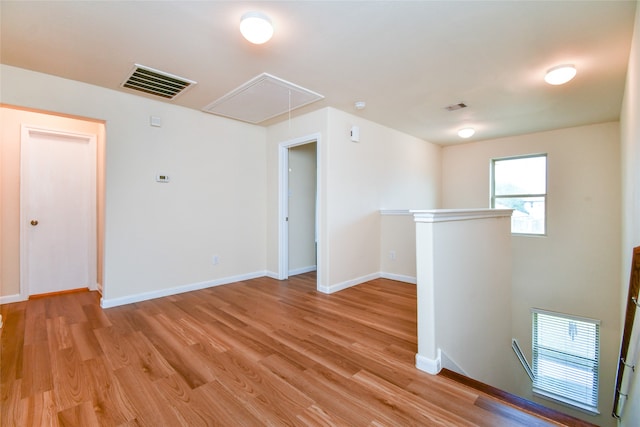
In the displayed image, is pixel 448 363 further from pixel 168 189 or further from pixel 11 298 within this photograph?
pixel 11 298

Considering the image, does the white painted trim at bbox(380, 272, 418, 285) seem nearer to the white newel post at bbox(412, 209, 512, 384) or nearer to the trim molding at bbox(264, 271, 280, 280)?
the white newel post at bbox(412, 209, 512, 384)

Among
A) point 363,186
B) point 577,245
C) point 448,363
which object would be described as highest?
point 363,186

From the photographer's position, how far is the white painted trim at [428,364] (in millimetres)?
1959

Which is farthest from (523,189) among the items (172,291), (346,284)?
(172,291)

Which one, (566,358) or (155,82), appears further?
(566,358)

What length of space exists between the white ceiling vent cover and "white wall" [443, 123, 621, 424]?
424 centimetres

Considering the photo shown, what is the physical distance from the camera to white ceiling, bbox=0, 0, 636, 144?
1.92 meters

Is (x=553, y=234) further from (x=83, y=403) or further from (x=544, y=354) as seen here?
(x=83, y=403)

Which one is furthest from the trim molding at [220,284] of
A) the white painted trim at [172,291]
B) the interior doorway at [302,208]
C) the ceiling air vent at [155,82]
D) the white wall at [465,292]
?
the ceiling air vent at [155,82]

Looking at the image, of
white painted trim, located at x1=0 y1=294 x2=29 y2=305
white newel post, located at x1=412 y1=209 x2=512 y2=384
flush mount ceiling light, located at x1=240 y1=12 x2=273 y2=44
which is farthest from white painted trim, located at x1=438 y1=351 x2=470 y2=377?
white painted trim, located at x1=0 y1=294 x2=29 y2=305

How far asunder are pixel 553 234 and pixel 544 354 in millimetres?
2089

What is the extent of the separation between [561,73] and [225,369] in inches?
152

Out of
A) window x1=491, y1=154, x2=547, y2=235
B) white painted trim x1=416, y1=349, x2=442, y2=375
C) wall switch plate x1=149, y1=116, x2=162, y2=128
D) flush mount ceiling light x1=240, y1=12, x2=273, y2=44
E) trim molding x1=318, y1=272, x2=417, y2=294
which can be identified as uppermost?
flush mount ceiling light x1=240, y1=12, x2=273, y2=44

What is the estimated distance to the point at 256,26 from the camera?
1.96 m
